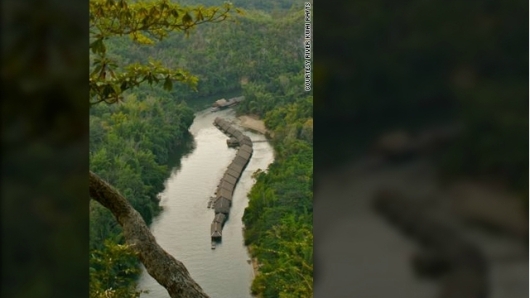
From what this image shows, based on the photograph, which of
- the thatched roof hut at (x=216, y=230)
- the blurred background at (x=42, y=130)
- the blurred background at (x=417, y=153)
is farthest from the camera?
the thatched roof hut at (x=216, y=230)

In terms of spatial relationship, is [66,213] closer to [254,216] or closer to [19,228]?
[19,228]

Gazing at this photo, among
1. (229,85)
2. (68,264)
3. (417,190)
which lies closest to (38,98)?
(68,264)

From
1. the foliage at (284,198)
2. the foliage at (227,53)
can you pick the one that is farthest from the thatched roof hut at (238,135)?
the foliage at (227,53)

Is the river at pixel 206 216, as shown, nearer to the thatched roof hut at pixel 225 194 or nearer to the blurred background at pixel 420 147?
the thatched roof hut at pixel 225 194

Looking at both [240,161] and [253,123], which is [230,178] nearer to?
[240,161]

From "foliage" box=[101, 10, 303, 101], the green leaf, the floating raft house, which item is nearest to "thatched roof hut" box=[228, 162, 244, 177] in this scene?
the floating raft house

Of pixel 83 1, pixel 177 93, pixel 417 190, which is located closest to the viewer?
pixel 83 1
